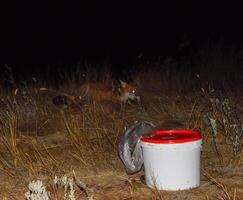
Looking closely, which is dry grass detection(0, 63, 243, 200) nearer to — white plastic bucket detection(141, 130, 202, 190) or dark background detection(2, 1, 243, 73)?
white plastic bucket detection(141, 130, 202, 190)

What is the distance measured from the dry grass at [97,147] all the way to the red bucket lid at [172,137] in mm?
241

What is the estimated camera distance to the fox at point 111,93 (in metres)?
5.72

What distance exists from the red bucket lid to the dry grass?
0.24 m

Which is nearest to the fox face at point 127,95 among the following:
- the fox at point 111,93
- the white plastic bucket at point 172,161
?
the fox at point 111,93

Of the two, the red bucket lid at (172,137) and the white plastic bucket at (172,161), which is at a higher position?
the red bucket lid at (172,137)

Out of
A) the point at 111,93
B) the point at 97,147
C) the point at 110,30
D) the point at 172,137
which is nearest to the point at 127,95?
the point at 111,93

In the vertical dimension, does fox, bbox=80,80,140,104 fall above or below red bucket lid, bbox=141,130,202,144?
below

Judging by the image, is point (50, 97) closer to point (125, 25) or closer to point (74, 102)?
point (74, 102)

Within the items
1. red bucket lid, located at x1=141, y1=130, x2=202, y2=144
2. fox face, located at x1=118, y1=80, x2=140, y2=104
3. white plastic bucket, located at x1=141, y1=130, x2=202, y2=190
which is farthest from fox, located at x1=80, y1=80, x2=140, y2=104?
white plastic bucket, located at x1=141, y1=130, x2=202, y2=190

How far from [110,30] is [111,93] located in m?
4.52

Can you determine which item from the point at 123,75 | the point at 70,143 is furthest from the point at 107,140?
the point at 123,75

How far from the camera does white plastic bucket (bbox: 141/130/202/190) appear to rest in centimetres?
306

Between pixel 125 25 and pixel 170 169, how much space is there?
736cm

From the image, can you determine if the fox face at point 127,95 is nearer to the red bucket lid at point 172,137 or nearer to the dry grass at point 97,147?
the dry grass at point 97,147
